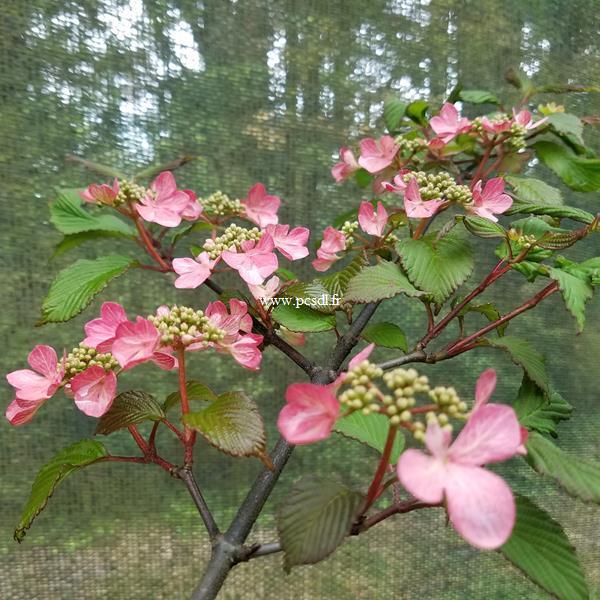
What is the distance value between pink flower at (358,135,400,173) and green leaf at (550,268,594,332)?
0.64 ft

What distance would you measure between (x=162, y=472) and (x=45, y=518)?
0.52ft

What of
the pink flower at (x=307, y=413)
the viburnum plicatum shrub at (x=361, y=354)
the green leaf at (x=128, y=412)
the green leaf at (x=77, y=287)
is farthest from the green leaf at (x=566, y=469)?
the green leaf at (x=77, y=287)

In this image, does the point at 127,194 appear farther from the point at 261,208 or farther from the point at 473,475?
the point at 473,475

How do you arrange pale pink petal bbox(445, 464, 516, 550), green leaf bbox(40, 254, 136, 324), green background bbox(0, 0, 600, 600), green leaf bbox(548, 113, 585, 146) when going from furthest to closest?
green background bbox(0, 0, 600, 600)
green leaf bbox(548, 113, 585, 146)
green leaf bbox(40, 254, 136, 324)
pale pink petal bbox(445, 464, 516, 550)

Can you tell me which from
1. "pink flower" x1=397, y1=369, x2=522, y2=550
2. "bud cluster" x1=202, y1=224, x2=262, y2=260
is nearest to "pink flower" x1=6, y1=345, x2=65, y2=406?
"bud cluster" x1=202, y1=224, x2=262, y2=260

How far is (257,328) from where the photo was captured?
14.1 inches

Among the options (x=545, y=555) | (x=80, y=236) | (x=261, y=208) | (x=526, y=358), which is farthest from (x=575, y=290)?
(x=80, y=236)

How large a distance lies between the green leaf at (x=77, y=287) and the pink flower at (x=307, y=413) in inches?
9.5

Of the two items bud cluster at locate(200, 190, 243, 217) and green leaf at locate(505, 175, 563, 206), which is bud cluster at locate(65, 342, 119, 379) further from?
green leaf at locate(505, 175, 563, 206)

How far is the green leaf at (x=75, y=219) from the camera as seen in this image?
433mm

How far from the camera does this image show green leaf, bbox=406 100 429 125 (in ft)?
1.70

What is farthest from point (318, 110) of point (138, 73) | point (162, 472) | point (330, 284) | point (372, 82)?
point (162, 472)

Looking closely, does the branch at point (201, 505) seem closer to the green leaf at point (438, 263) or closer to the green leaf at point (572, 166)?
the green leaf at point (438, 263)

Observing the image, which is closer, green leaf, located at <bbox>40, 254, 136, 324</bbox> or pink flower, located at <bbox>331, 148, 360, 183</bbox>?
green leaf, located at <bbox>40, 254, 136, 324</bbox>
